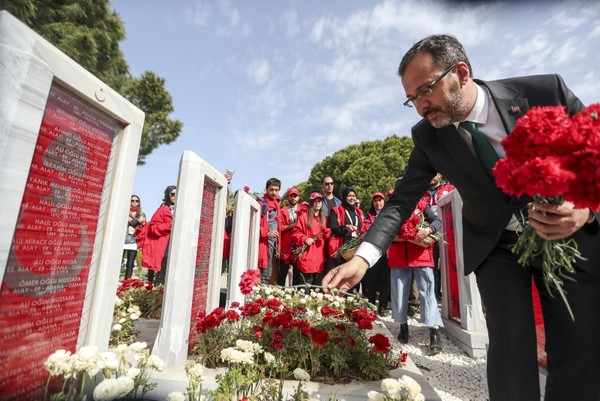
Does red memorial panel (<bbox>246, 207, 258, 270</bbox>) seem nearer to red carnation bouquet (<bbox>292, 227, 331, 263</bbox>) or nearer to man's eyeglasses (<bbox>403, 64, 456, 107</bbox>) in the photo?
red carnation bouquet (<bbox>292, 227, 331, 263</bbox>)

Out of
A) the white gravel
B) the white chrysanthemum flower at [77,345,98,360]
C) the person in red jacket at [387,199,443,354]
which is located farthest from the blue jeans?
the white chrysanthemum flower at [77,345,98,360]

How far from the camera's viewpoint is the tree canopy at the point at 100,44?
12.6m

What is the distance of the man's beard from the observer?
71.6 inches

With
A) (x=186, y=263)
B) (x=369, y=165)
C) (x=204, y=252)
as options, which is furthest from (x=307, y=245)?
(x=369, y=165)

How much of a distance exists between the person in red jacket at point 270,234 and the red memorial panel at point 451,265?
3350mm

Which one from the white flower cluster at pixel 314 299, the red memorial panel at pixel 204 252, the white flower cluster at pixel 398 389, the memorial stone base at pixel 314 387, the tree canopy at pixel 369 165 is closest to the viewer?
the white flower cluster at pixel 398 389

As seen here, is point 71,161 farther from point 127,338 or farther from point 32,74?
point 127,338

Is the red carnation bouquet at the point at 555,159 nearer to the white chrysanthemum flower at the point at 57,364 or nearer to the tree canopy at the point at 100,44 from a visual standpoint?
the white chrysanthemum flower at the point at 57,364

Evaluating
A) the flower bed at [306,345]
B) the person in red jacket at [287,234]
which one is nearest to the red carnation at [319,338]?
the flower bed at [306,345]

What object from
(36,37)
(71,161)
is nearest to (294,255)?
(71,161)

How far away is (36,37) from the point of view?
150 centimetres

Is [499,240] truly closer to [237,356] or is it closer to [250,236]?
[237,356]

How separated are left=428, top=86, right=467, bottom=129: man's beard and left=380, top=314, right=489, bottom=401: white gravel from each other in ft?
8.43

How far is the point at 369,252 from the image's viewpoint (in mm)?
1900
